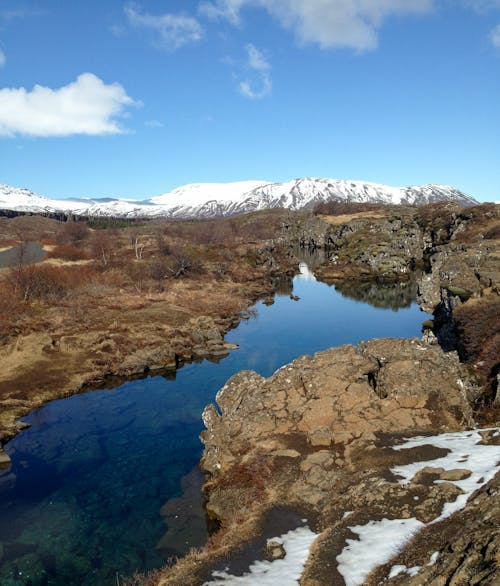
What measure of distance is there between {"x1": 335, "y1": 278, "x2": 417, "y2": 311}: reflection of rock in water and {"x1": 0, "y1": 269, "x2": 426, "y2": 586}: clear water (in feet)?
124

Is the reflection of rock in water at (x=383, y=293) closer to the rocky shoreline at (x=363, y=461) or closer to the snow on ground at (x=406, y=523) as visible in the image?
the rocky shoreline at (x=363, y=461)

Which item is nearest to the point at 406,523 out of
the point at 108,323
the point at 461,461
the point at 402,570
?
the point at 402,570

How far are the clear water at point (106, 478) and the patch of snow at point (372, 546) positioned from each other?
9719 millimetres

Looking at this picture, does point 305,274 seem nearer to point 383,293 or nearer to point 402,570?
point 383,293

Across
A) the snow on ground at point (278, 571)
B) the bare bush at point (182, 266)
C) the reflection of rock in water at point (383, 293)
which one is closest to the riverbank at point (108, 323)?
the bare bush at point (182, 266)

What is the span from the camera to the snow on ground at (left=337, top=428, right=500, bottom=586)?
1366cm

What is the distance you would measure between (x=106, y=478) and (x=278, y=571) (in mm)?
16485

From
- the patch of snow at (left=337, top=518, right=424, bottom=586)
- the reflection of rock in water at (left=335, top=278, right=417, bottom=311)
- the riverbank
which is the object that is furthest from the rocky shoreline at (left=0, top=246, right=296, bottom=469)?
the reflection of rock in water at (left=335, top=278, right=417, bottom=311)

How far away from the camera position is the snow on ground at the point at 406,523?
13.7 m

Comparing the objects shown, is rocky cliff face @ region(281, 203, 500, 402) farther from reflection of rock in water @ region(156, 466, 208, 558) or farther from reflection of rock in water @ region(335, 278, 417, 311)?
reflection of rock in water @ region(156, 466, 208, 558)

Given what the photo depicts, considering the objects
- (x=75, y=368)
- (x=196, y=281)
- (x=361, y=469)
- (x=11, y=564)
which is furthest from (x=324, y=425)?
(x=196, y=281)

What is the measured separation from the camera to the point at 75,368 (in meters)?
44.7

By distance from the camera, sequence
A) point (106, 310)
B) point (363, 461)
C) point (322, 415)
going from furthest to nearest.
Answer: point (106, 310) < point (322, 415) < point (363, 461)

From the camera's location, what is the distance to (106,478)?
88.1 feet
